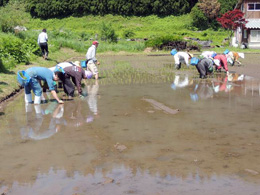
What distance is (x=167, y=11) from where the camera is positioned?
221 ft

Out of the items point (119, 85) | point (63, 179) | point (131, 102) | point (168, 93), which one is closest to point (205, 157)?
point (63, 179)

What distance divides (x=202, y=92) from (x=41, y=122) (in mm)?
6036

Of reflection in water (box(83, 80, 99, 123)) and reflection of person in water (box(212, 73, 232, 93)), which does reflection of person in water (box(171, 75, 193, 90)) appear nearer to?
reflection of person in water (box(212, 73, 232, 93))

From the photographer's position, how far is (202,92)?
13703 mm

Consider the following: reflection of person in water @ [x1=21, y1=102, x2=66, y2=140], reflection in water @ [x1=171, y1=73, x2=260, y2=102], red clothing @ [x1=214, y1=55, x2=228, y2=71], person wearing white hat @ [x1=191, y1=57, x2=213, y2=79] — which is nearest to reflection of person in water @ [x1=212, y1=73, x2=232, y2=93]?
A: reflection in water @ [x1=171, y1=73, x2=260, y2=102]

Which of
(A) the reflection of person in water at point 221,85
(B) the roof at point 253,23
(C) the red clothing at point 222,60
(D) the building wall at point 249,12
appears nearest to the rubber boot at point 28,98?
(A) the reflection of person in water at point 221,85

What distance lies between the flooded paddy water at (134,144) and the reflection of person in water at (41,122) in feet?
0.07

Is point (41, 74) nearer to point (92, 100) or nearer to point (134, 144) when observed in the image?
point (92, 100)

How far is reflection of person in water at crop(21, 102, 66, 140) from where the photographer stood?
8.42 meters

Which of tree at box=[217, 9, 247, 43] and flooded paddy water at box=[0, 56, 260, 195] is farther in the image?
tree at box=[217, 9, 247, 43]

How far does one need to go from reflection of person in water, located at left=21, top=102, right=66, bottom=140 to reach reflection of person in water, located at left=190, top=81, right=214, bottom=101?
403cm

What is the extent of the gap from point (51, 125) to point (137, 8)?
59.4 metres

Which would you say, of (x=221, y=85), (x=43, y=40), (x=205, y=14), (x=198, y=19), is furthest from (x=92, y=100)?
(x=198, y=19)

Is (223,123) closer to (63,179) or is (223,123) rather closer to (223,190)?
(223,190)
